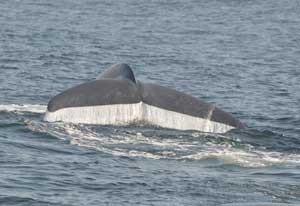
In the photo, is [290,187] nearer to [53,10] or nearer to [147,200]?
[147,200]

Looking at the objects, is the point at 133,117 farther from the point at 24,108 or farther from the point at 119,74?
the point at 24,108

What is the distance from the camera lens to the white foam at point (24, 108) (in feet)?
78.9

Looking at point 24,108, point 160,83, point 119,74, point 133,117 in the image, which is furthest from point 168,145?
point 160,83

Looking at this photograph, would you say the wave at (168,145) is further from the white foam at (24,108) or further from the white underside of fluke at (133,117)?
the white foam at (24,108)

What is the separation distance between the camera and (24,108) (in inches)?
963

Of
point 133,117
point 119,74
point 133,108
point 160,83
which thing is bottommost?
point 160,83

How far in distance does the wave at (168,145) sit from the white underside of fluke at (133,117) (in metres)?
0.16

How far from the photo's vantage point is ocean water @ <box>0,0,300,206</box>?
17.3 meters

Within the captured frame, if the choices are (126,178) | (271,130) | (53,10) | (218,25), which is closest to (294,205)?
(126,178)

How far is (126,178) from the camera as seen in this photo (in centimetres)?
1789

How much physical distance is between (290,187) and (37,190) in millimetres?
4054

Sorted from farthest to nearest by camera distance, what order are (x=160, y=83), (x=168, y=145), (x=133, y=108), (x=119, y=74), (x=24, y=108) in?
(x=160, y=83) → (x=24, y=108) → (x=119, y=74) → (x=133, y=108) → (x=168, y=145)

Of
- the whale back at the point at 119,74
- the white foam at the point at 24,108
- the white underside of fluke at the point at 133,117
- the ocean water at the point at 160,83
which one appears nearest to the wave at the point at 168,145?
the ocean water at the point at 160,83

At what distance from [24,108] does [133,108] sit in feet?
13.2
